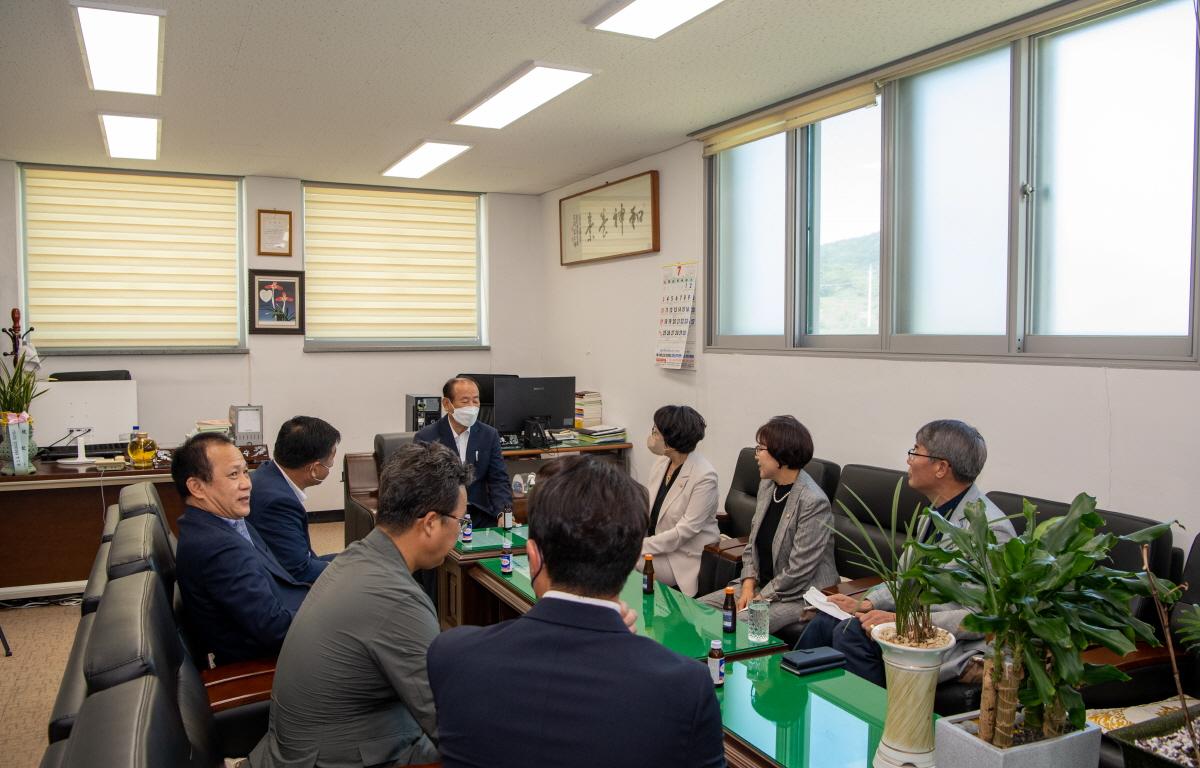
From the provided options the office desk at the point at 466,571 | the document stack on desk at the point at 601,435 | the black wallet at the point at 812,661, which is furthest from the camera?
the document stack on desk at the point at 601,435

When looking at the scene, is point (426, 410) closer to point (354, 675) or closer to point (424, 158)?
point (424, 158)

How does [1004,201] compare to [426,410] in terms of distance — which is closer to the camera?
[1004,201]

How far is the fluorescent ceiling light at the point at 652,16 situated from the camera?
3316mm

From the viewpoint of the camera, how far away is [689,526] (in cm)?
376

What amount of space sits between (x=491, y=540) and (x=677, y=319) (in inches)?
99.9

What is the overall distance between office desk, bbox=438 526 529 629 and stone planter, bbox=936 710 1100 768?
7.04 ft

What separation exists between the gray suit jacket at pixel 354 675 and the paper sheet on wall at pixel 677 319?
3955 mm

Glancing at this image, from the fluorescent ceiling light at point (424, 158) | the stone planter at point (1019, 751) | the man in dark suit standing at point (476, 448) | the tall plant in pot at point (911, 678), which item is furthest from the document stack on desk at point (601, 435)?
the stone planter at point (1019, 751)

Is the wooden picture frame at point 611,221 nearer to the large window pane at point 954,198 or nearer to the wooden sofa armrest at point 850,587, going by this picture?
the large window pane at point 954,198

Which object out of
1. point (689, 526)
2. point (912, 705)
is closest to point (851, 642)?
point (912, 705)

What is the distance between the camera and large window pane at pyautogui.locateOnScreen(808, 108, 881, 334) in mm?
4430

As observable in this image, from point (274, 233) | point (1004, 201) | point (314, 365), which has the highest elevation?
point (274, 233)

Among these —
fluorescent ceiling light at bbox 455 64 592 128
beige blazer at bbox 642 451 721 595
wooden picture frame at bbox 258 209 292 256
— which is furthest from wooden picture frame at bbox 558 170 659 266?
beige blazer at bbox 642 451 721 595

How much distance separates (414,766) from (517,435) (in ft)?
14.3
